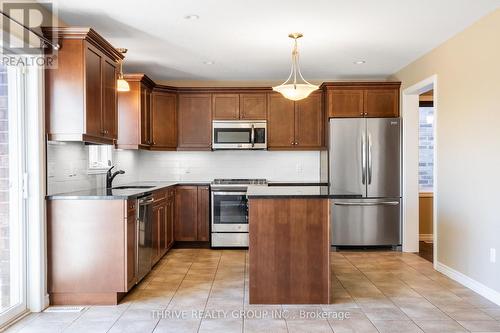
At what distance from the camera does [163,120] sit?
6027 mm

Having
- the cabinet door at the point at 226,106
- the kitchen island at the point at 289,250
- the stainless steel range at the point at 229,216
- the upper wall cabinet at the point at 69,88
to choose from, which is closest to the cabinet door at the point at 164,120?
the cabinet door at the point at 226,106

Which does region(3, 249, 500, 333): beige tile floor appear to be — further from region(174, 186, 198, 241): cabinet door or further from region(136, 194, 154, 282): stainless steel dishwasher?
region(174, 186, 198, 241): cabinet door

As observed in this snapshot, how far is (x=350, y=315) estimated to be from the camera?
3225mm

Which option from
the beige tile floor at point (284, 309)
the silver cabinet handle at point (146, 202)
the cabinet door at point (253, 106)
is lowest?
the beige tile floor at point (284, 309)

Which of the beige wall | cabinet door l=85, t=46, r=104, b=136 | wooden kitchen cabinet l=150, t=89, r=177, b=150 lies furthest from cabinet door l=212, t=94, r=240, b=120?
the beige wall

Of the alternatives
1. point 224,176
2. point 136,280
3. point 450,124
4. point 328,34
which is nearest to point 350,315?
point 136,280

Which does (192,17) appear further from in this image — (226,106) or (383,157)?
(383,157)

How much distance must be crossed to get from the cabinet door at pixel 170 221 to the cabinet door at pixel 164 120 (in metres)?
0.92

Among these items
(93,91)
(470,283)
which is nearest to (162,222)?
(93,91)

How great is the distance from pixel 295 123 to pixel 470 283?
123 inches

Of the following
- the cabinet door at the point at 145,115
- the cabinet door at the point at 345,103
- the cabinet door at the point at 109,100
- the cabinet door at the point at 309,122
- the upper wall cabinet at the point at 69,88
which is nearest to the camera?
the upper wall cabinet at the point at 69,88

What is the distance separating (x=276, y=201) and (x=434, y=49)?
2.73 metres

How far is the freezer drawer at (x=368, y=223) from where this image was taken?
567 cm

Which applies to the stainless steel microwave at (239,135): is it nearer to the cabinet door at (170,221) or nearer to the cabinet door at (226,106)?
the cabinet door at (226,106)
